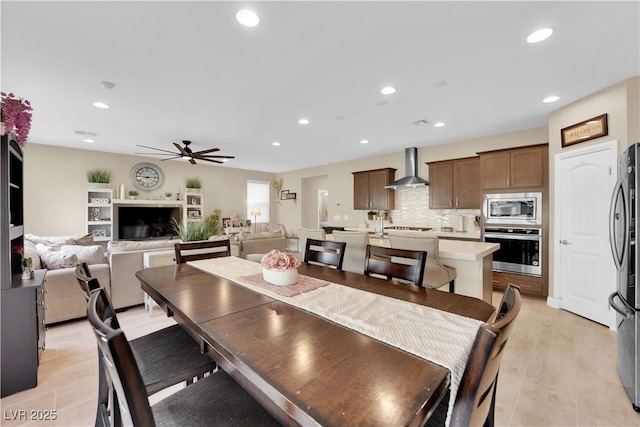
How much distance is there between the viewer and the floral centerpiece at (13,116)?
1801 mm

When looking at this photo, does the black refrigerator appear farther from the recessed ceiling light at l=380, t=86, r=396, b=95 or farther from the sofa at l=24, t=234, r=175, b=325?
the sofa at l=24, t=234, r=175, b=325

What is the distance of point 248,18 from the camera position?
1.82 metres

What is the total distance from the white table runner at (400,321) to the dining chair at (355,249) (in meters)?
1.19

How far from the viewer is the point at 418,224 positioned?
556cm

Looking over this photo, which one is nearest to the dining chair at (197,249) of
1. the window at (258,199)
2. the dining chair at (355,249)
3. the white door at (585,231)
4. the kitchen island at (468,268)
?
the dining chair at (355,249)

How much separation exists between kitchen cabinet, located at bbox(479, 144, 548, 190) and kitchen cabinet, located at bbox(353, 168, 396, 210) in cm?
188

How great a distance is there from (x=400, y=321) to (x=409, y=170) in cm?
485

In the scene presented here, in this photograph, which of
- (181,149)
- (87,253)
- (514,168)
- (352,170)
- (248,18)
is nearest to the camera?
(248,18)

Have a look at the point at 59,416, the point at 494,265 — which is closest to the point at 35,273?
the point at 59,416

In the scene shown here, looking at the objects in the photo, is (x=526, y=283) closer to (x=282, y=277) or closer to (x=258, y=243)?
(x=282, y=277)

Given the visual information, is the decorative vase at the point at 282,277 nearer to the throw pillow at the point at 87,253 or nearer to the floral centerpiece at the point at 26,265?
the floral centerpiece at the point at 26,265

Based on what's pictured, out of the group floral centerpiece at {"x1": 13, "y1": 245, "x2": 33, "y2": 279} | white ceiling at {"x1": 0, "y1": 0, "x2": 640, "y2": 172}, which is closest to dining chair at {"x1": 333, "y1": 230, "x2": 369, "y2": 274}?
white ceiling at {"x1": 0, "y1": 0, "x2": 640, "y2": 172}

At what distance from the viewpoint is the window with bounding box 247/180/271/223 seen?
8562 millimetres

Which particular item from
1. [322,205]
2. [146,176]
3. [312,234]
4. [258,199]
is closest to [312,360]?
[312,234]
